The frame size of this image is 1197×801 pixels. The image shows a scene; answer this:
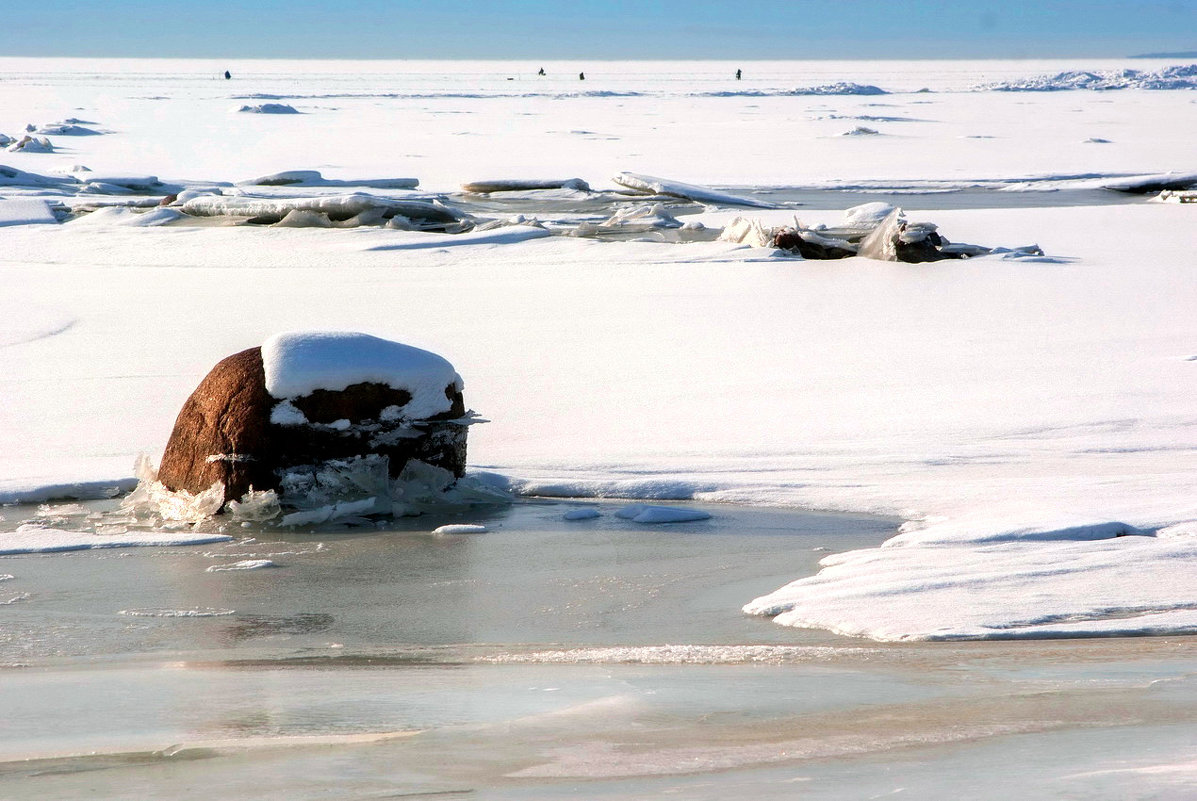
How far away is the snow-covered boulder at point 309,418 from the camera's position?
416 centimetres

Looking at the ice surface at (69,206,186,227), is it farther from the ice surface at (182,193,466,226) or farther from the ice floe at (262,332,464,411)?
the ice floe at (262,332,464,411)

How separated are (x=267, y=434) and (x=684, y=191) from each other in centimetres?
1162

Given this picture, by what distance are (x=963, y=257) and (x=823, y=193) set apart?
22.2 feet

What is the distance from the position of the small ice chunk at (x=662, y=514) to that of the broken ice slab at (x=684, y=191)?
35.2ft

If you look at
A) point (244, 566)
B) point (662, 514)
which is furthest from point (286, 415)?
point (662, 514)

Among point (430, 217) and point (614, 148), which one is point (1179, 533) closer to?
point (430, 217)

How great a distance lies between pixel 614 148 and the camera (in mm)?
24656

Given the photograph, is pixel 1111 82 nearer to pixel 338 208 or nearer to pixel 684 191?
pixel 684 191

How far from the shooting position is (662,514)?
13.6 feet

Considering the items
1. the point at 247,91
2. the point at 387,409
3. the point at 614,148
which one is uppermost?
the point at 247,91

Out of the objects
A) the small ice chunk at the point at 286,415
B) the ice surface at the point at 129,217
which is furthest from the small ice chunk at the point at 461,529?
the ice surface at the point at 129,217

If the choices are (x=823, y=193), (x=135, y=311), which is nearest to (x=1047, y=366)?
(x=135, y=311)

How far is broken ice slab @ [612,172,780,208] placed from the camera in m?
14.8

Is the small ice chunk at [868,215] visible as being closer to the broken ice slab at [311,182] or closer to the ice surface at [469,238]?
the ice surface at [469,238]
